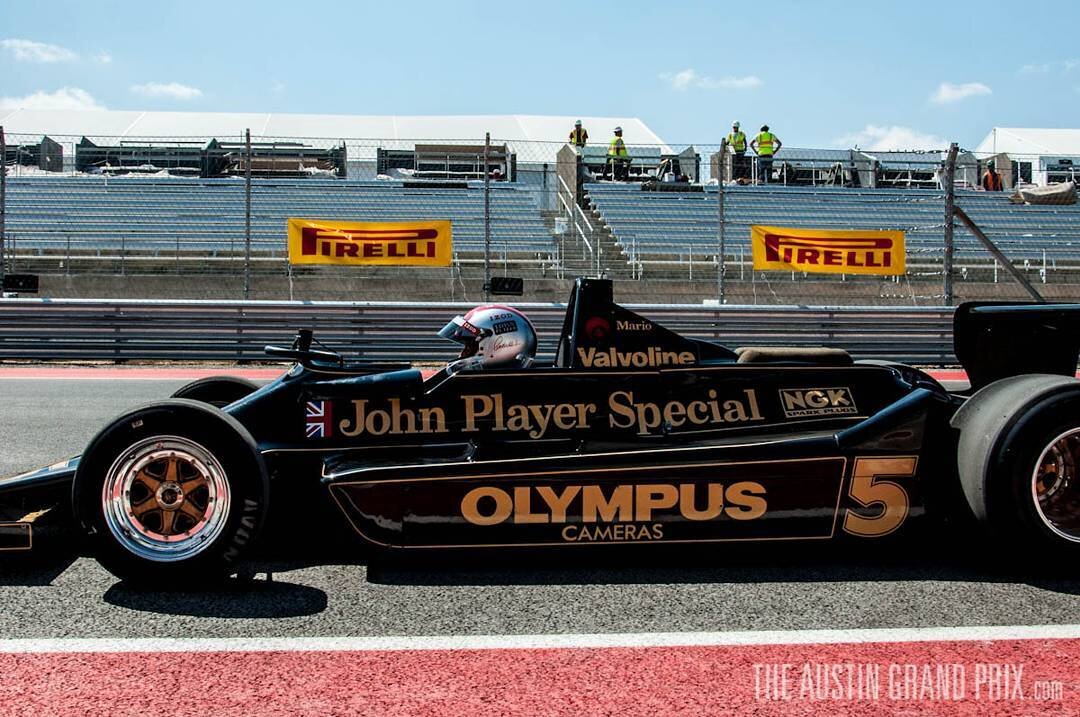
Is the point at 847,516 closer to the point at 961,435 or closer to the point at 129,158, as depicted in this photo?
the point at 961,435

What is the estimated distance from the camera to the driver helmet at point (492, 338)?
15.2 feet

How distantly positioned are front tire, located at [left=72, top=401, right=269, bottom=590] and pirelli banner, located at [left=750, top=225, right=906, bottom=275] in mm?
10210

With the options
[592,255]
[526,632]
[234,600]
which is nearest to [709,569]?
[526,632]

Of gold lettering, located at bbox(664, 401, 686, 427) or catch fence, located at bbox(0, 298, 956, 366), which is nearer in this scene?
gold lettering, located at bbox(664, 401, 686, 427)

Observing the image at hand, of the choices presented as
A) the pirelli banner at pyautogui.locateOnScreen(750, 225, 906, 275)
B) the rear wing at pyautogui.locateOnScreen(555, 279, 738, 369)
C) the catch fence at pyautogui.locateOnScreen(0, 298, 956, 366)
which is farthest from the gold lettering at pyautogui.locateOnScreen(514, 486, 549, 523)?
the pirelli banner at pyautogui.locateOnScreen(750, 225, 906, 275)

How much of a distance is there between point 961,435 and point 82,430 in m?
5.74

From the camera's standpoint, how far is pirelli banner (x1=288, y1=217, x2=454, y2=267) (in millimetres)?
12881

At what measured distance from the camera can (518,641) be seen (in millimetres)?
3176

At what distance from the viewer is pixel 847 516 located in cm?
385

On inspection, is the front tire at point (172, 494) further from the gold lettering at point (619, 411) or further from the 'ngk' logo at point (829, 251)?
the 'ngk' logo at point (829, 251)

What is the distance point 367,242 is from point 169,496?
943 cm

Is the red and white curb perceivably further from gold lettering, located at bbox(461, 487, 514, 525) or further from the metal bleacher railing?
the metal bleacher railing

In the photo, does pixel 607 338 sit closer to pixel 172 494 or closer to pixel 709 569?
pixel 709 569

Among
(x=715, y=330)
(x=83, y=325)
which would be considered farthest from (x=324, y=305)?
(x=715, y=330)
